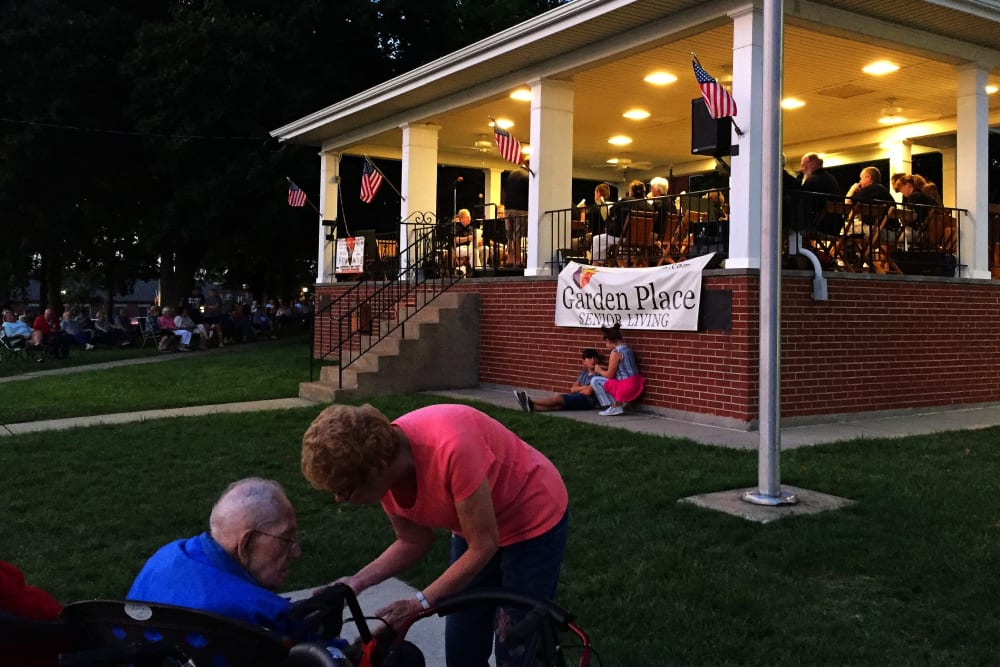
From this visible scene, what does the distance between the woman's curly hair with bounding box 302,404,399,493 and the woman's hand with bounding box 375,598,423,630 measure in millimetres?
322

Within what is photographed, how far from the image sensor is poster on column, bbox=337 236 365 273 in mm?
16391

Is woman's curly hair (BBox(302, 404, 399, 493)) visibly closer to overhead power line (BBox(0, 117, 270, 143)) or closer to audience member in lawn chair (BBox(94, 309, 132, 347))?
overhead power line (BBox(0, 117, 270, 143))

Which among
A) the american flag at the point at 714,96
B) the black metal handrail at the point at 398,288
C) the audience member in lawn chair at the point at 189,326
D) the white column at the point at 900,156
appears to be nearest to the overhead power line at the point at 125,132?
the audience member in lawn chair at the point at 189,326

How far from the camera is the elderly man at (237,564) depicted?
1985 mm

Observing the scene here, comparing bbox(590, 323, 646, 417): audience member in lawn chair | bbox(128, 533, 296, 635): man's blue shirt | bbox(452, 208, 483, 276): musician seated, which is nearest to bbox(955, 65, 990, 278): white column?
bbox(590, 323, 646, 417): audience member in lawn chair

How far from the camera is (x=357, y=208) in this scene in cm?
2439

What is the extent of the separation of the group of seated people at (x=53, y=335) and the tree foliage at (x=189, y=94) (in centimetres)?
297

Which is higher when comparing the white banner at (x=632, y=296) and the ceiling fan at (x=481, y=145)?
the ceiling fan at (x=481, y=145)

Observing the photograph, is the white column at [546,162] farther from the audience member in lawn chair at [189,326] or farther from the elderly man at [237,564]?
the audience member in lawn chair at [189,326]

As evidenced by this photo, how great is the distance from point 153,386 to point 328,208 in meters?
6.02

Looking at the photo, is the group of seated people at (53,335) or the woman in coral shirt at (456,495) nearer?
the woman in coral shirt at (456,495)

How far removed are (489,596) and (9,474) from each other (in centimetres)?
628

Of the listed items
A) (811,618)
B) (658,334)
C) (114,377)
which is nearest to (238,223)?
(114,377)

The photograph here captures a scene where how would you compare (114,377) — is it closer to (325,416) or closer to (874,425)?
(874,425)
